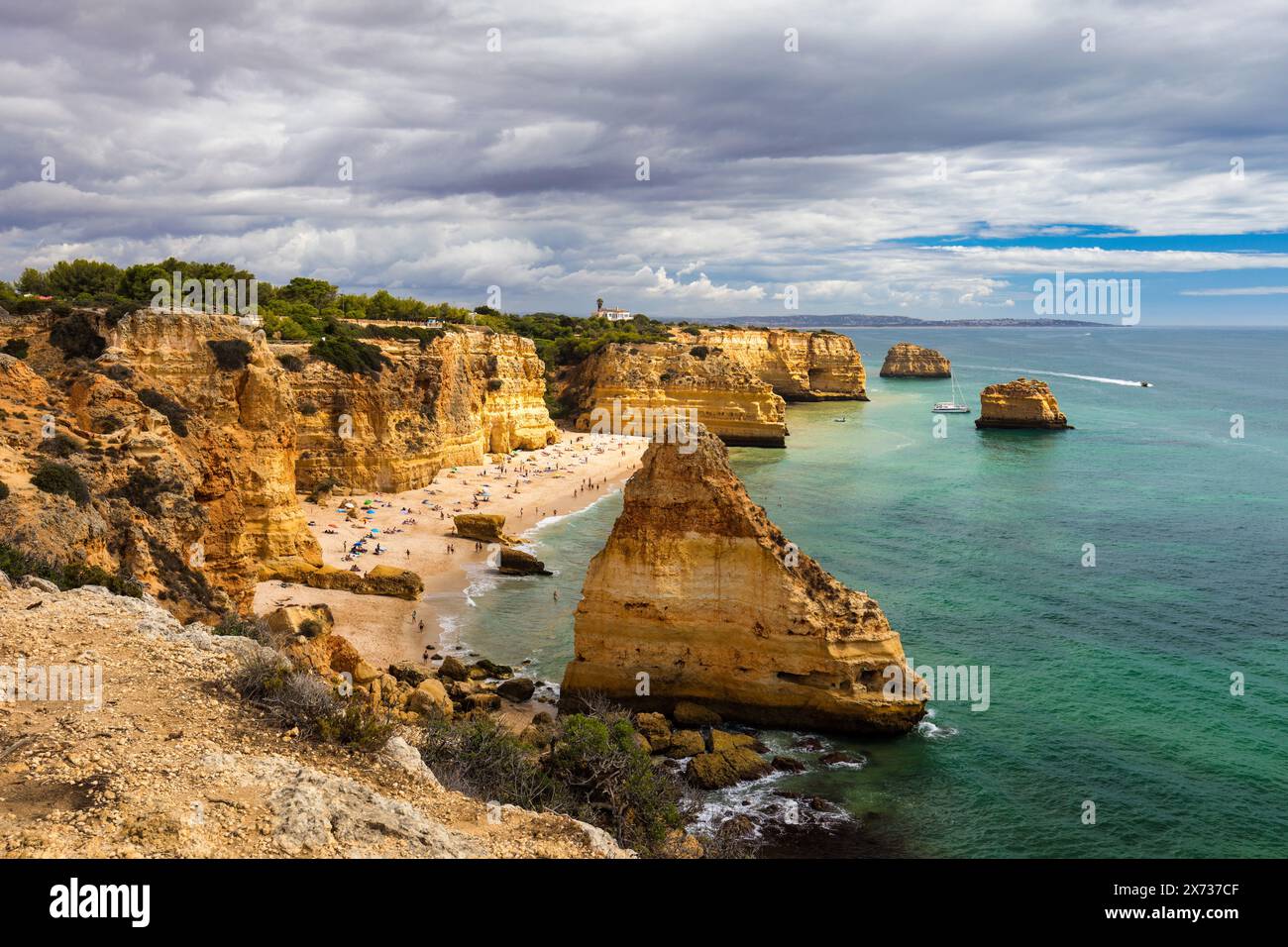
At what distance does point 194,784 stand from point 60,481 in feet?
45.5

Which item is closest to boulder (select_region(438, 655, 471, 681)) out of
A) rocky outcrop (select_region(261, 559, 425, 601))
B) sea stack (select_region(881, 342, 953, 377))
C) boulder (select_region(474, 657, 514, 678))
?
boulder (select_region(474, 657, 514, 678))

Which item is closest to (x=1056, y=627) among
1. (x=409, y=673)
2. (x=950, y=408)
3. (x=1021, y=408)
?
(x=409, y=673)

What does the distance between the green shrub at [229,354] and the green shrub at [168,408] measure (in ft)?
24.4

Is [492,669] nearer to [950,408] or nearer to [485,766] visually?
[485,766]

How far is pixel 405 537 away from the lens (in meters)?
49.3

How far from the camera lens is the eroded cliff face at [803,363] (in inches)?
5187

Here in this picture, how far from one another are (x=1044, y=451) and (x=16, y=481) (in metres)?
82.4

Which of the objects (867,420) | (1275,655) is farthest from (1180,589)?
(867,420)

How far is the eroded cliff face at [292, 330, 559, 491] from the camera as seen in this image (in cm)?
5459

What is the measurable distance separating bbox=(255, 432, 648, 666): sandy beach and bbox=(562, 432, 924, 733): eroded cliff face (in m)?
10.1

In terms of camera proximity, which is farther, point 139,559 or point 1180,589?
point 1180,589

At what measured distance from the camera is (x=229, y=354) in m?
34.2

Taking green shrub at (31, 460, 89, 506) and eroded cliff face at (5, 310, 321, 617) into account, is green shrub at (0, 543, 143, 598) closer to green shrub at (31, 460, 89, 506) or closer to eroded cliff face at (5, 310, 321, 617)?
eroded cliff face at (5, 310, 321, 617)
